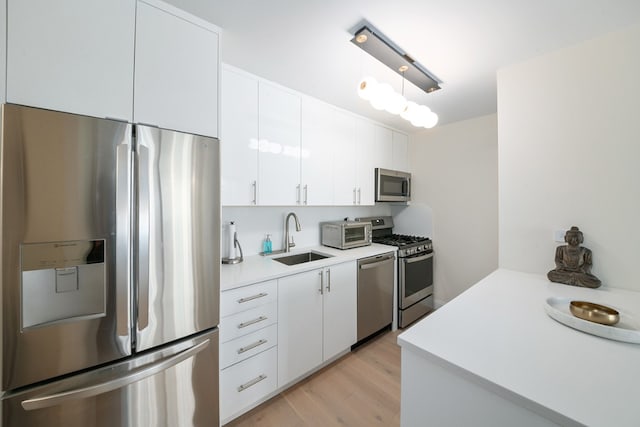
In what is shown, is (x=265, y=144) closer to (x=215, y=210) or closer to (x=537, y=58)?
(x=215, y=210)

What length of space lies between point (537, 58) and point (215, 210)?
2333 millimetres

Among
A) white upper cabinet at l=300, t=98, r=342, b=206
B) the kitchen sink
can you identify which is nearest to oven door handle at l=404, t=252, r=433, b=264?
the kitchen sink

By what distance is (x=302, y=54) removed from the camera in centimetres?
157

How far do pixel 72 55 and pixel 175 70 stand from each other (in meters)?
0.37

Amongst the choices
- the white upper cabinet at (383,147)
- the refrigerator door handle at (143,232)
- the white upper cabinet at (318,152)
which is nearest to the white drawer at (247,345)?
the refrigerator door handle at (143,232)

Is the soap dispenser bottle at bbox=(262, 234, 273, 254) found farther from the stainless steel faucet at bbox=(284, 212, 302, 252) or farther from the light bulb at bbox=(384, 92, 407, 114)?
the light bulb at bbox=(384, 92, 407, 114)

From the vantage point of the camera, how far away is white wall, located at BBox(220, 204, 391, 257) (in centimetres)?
213

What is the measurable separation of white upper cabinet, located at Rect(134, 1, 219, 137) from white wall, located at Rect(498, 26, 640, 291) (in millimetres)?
2029

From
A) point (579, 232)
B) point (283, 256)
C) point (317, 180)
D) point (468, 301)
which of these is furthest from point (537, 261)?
point (283, 256)

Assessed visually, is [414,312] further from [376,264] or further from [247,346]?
[247,346]

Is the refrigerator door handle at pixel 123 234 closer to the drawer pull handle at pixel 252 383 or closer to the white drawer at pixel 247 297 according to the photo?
the white drawer at pixel 247 297

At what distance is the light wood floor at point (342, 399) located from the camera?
1549mm

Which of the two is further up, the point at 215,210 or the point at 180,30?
the point at 180,30

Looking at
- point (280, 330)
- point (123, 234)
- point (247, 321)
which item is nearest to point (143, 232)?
point (123, 234)
